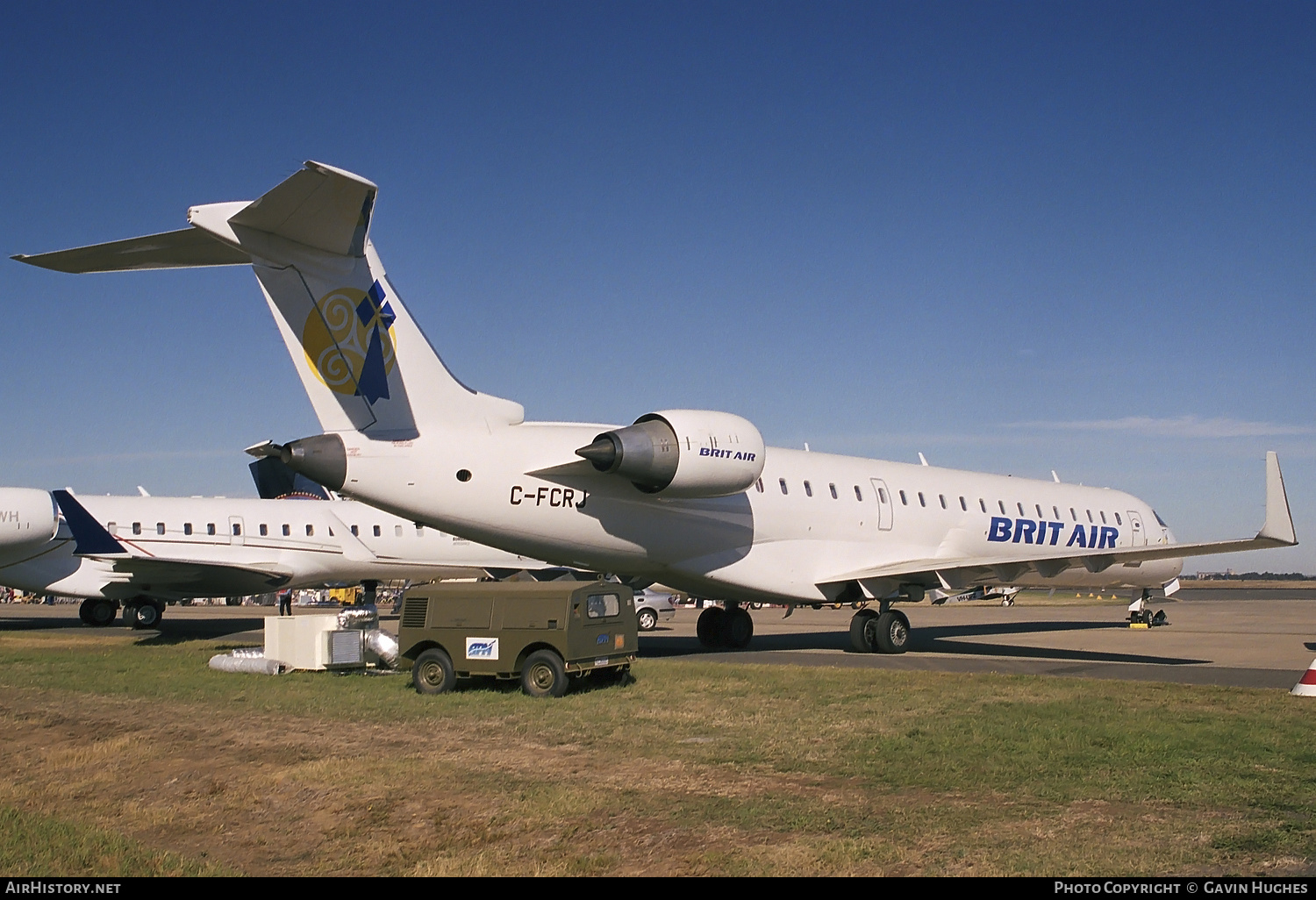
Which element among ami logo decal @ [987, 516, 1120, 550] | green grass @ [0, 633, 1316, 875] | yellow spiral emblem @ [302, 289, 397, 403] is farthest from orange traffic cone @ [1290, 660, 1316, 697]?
yellow spiral emblem @ [302, 289, 397, 403]

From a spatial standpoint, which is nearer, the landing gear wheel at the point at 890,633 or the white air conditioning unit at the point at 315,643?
the white air conditioning unit at the point at 315,643

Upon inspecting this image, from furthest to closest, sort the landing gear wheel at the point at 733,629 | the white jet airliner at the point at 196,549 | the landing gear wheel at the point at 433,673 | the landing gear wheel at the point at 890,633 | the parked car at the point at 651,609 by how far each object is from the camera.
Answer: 1. the parked car at the point at 651,609
2. the white jet airliner at the point at 196,549
3. the landing gear wheel at the point at 733,629
4. the landing gear wheel at the point at 890,633
5. the landing gear wheel at the point at 433,673

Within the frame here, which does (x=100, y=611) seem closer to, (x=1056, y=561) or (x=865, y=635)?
(x=865, y=635)

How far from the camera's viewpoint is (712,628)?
2098cm

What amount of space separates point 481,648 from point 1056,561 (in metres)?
10.7

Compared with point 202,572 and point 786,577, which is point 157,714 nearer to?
point 786,577

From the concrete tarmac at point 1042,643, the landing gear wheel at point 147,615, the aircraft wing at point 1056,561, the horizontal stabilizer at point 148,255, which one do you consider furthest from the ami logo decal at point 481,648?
the landing gear wheel at point 147,615

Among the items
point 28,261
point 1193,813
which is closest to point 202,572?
point 28,261

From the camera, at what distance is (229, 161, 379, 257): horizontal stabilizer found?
1082cm

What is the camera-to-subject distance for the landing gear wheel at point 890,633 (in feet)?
62.9

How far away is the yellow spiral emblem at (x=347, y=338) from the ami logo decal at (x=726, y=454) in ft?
16.5

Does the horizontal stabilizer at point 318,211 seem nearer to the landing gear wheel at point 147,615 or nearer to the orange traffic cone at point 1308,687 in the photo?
the orange traffic cone at point 1308,687

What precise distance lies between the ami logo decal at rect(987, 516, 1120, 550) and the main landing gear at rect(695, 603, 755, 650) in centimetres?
619

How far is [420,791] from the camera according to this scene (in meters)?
7.63
